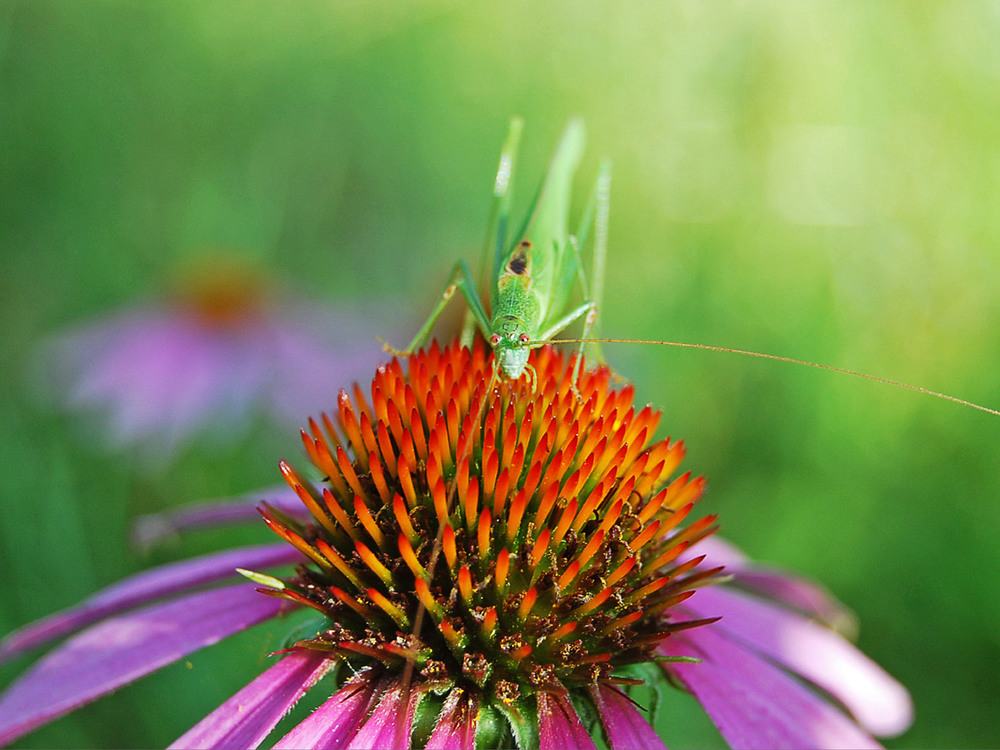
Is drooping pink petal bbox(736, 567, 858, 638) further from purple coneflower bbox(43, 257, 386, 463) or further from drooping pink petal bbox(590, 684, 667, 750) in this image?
purple coneflower bbox(43, 257, 386, 463)

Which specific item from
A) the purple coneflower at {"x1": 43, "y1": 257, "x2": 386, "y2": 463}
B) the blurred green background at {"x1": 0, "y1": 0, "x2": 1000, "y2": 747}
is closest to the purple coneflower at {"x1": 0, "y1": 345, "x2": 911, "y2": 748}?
the blurred green background at {"x1": 0, "y1": 0, "x2": 1000, "y2": 747}

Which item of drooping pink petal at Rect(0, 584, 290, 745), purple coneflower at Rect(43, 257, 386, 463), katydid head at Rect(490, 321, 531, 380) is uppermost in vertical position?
katydid head at Rect(490, 321, 531, 380)

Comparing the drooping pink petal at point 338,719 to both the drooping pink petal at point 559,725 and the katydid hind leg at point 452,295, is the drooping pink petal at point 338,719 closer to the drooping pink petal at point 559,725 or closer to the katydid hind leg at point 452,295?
the drooping pink petal at point 559,725

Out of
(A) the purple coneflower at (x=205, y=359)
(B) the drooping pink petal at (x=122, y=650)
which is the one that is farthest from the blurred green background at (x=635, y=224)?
(B) the drooping pink petal at (x=122, y=650)

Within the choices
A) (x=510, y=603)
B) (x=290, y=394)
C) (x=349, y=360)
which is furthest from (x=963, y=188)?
(x=510, y=603)

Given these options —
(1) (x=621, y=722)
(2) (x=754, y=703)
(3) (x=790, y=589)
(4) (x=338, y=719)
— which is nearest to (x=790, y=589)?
(3) (x=790, y=589)

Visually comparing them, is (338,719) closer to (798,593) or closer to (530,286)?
(530,286)

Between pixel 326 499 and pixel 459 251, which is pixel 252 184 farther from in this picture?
pixel 326 499
